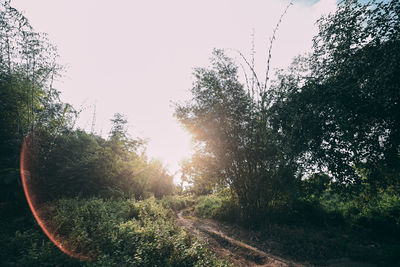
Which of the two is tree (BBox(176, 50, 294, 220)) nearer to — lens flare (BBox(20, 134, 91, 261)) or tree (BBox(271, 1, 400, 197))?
tree (BBox(271, 1, 400, 197))

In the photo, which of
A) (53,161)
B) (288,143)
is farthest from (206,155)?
(53,161)

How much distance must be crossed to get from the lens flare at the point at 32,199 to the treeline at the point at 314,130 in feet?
15.4

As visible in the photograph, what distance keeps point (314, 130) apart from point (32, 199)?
9.39m

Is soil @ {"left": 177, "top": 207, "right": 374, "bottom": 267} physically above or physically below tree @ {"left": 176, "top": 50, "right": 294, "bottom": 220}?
below

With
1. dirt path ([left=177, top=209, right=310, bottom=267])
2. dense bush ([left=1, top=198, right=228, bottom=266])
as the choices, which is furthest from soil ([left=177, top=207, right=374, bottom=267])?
dense bush ([left=1, top=198, right=228, bottom=266])

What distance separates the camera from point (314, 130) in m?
5.26

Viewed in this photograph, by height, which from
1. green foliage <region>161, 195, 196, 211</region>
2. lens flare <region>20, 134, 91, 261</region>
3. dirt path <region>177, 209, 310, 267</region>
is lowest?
dirt path <region>177, 209, 310, 267</region>

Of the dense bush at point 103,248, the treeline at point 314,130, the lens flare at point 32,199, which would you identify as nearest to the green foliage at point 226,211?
the treeline at point 314,130

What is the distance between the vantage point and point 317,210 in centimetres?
668

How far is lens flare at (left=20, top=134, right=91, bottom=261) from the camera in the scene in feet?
10.5

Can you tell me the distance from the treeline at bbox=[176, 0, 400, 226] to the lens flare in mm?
4682

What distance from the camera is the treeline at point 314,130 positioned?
4.55 meters

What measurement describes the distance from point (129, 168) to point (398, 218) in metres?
11.8

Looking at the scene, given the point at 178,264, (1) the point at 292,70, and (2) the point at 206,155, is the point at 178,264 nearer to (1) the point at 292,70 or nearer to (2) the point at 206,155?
(2) the point at 206,155
